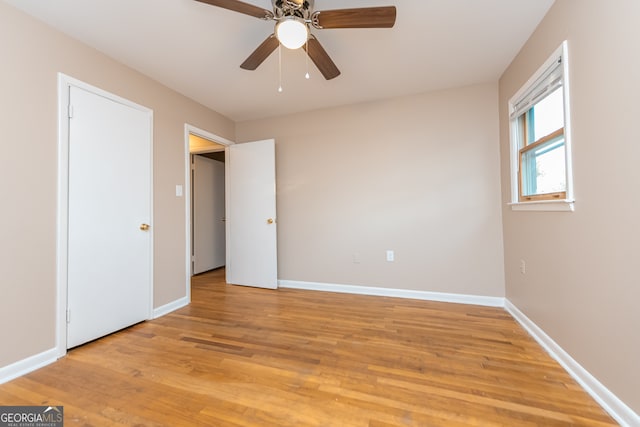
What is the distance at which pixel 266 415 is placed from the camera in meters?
1.25

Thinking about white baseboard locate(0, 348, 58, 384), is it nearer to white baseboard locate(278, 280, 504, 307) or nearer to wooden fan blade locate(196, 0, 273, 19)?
white baseboard locate(278, 280, 504, 307)

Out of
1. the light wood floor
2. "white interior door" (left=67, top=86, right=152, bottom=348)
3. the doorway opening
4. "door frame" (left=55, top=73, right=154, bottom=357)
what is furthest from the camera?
the doorway opening

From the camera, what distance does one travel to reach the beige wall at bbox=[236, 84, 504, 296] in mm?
2732

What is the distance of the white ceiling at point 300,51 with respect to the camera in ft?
5.53

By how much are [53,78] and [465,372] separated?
11.4ft

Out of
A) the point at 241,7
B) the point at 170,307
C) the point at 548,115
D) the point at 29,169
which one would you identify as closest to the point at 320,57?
the point at 241,7

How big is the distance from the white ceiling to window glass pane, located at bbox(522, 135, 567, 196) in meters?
0.91

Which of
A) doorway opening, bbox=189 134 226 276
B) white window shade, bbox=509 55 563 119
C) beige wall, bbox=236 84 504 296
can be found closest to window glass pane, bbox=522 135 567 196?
white window shade, bbox=509 55 563 119

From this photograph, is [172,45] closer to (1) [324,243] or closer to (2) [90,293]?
(2) [90,293]

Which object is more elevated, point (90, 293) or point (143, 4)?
point (143, 4)

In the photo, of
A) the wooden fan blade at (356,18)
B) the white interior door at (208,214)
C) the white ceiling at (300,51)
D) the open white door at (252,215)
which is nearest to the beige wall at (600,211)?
the white ceiling at (300,51)

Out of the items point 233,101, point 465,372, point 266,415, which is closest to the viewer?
point 266,415

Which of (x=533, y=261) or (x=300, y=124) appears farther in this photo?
(x=300, y=124)

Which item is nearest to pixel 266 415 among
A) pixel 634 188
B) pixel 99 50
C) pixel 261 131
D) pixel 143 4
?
pixel 634 188
